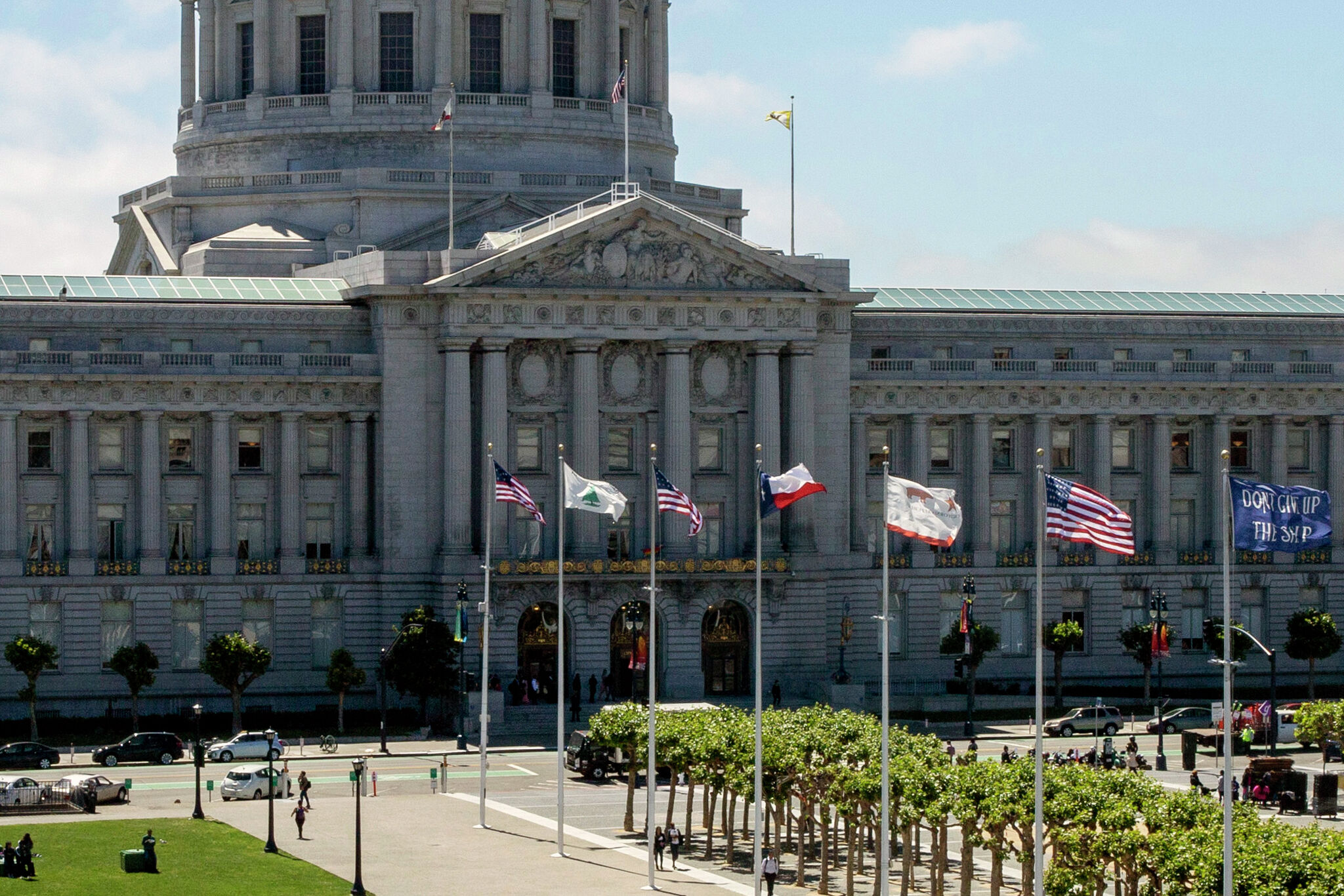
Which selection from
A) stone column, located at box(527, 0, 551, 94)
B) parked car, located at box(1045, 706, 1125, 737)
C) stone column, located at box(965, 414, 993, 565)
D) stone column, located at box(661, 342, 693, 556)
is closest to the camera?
parked car, located at box(1045, 706, 1125, 737)

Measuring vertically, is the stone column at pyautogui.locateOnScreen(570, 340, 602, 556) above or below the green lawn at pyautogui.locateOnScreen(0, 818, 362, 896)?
above

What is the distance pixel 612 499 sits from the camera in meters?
86.2

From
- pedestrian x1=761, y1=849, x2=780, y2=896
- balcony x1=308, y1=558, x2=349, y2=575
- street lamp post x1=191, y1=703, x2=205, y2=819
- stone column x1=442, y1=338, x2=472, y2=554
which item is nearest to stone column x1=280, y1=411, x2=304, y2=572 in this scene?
balcony x1=308, y1=558, x2=349, y2=575

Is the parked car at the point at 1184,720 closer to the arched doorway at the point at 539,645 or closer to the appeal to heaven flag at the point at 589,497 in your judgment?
the arched doorway at the point at 539,645

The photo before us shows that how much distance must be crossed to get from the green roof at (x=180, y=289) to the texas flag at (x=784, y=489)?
53.1 meters

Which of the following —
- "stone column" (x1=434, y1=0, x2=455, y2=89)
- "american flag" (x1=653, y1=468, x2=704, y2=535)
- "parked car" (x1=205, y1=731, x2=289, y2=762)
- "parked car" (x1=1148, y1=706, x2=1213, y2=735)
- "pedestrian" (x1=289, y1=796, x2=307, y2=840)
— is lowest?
"pedestrian" (x1=289, y1=796, x2=307, y2=840)

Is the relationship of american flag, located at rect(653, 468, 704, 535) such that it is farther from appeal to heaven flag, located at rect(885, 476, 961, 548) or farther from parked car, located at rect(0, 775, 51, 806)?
parked car, located at rect(0, 775, 51, 806)

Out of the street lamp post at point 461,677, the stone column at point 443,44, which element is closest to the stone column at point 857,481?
the street lamp post at point 461,677

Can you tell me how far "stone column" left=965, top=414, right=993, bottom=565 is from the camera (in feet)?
429

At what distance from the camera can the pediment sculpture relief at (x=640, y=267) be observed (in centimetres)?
12112

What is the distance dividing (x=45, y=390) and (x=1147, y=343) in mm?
54725

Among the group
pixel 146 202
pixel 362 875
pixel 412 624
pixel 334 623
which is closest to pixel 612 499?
pixel 362 875

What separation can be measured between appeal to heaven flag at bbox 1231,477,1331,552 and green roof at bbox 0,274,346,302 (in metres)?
70.4

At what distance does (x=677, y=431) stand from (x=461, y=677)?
18.2 metres
